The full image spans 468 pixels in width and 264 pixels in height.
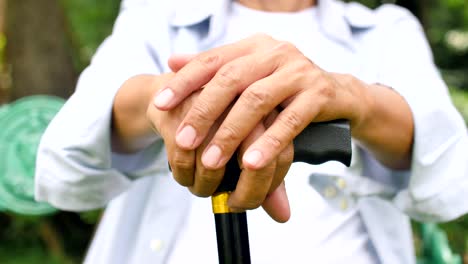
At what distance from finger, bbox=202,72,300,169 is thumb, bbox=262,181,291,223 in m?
0.10

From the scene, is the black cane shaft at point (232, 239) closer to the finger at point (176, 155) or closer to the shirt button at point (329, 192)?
the finger at point (176, 155)

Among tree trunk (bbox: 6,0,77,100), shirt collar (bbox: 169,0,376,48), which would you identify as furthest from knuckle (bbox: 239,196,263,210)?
tree trunk (bbox: 6,0,77,100)

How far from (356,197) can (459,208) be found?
0.17 metres

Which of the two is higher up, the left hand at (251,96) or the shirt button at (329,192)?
the left hand at (251,96)

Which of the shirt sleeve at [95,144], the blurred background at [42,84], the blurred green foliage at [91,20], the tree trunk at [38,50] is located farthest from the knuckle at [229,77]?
the blurred green foliage at [91,20]

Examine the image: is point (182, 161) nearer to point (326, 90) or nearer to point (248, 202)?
point (248, 202)

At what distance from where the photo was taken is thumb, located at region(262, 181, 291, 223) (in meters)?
0.79

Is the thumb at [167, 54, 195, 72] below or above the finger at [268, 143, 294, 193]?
above

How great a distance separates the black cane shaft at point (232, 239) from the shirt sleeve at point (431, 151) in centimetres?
44

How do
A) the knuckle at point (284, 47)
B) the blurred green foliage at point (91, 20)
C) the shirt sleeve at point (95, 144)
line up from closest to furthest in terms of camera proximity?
1. the knuckle at point (284, 47)
2. the shirt sleeve at point (95, 144)
3. the blurred green foliage at point (91, 20)

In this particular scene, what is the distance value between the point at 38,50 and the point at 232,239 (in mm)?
2124

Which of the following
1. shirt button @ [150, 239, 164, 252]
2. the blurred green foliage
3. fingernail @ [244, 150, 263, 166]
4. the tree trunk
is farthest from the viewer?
the blurred green foliage

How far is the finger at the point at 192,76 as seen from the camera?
0.76 m

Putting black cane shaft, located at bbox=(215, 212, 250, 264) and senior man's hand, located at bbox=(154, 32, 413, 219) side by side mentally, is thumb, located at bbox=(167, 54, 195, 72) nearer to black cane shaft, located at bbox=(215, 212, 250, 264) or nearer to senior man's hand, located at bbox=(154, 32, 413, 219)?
senior man's hand, located at bbox=(154, 32, 413, 219)
